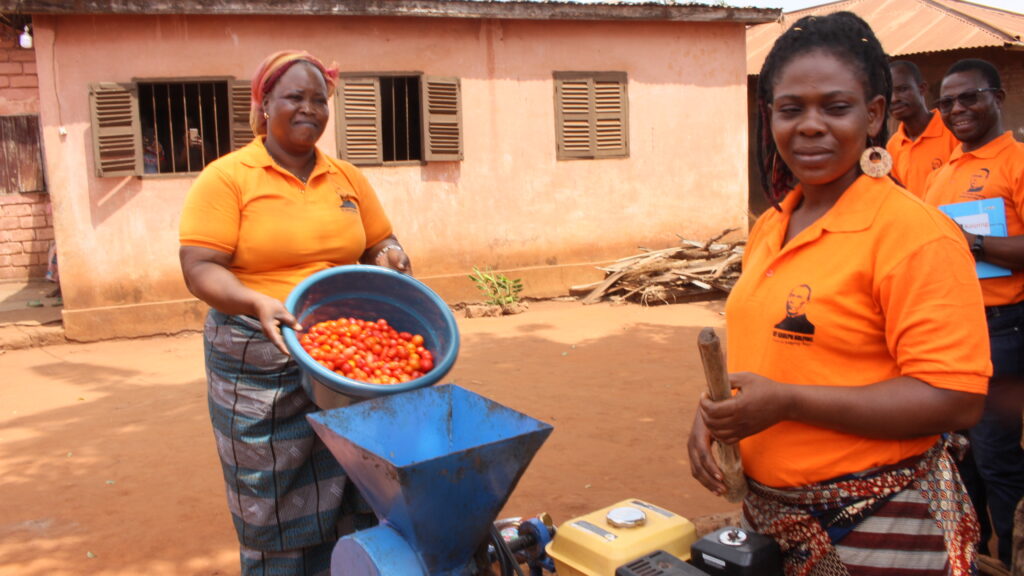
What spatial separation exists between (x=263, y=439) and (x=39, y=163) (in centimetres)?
1089

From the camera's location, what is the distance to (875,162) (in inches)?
63.0

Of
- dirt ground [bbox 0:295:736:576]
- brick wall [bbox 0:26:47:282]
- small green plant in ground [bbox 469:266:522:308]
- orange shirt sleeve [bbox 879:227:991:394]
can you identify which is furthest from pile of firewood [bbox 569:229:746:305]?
orange shirt sleeve [bbox 879:227:991:394]

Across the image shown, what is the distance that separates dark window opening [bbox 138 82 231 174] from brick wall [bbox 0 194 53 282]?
9.68 ft

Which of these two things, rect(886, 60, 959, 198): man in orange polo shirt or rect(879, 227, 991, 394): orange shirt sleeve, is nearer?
rect(879, 227, 991, 394): orange shirt sleeve

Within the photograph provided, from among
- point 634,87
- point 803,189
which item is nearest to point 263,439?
point 803,189

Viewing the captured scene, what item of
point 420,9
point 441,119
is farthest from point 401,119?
point 420,9

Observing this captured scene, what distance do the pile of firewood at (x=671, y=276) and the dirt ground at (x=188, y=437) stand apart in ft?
3.91

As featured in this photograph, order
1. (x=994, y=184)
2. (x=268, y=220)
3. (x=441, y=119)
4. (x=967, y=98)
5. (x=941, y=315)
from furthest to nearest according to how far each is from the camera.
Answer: (x=441, y=119) → (x=967, y=98) → (x=994, y=184) → (x=268, y=220) → (x=941, y=315)

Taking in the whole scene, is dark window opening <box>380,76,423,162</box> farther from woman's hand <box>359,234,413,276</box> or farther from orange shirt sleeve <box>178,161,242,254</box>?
orange shirt sleeve <box>178,161,242,254</box>

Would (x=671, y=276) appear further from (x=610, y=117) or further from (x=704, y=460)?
(x=704, y=460)

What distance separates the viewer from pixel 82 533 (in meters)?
4.12

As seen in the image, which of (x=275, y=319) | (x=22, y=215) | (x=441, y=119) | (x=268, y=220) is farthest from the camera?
(x=22, y=215)

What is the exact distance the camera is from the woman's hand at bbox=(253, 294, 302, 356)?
93.5 inches

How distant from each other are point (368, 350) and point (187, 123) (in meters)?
7.36
